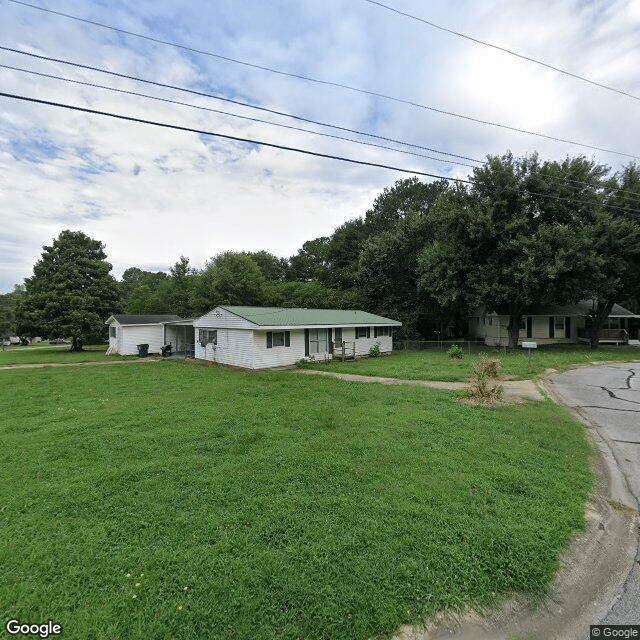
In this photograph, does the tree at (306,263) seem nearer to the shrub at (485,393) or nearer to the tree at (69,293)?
the tree at (69,293)

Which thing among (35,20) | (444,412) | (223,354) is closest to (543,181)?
(444,412)

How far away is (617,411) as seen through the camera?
7824 millimetres

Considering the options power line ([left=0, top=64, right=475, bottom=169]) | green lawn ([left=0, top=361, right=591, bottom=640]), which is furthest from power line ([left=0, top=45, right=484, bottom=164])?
green lawn ([left=0, top=361, right=591, bottom=640])

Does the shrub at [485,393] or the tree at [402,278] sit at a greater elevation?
the tree at [402,278]

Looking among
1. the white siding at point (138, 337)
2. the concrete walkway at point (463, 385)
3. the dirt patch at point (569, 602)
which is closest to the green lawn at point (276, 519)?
the dirt patch at point (569, 602)

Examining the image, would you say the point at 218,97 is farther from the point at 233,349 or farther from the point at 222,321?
the point at 222,321

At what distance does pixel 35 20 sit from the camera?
4.91 meters

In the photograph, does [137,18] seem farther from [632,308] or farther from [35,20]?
[632,308]

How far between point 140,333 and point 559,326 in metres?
31.4

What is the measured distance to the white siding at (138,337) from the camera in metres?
22.2

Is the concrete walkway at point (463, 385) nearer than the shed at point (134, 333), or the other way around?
the concrete walkway at point (463, 385)

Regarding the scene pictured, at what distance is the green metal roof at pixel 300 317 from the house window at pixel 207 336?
67.1 inches

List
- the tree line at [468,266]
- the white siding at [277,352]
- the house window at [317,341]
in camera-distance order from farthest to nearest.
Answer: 1. the tree line at [468,266]
2. the house window at [317,341]
3. the white siding at [277,352]

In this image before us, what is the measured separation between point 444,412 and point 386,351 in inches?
564
